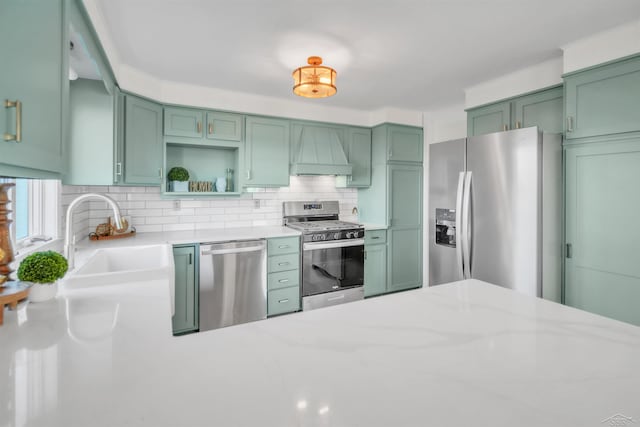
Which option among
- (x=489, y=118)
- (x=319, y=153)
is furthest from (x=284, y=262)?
(x=489, y=118)

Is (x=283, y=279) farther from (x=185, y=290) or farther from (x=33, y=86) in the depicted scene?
(x=33, y=86)

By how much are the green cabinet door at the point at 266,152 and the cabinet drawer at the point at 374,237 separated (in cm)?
117

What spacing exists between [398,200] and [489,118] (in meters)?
1.41

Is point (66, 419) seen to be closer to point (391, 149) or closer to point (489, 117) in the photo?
point (489, 117)

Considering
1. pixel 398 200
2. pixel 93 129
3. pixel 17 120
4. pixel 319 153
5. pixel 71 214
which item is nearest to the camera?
pixel 17 120

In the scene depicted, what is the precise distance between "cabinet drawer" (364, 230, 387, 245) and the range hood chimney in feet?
2.64

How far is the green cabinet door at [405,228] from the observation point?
13.4 ft

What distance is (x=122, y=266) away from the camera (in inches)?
94.3

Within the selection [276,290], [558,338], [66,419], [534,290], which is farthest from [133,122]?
[534,290]

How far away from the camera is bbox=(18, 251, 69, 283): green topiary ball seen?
108cm

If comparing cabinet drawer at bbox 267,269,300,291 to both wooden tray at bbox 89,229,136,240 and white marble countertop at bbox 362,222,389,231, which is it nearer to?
white marble countertop at bbox 362,222,389,231

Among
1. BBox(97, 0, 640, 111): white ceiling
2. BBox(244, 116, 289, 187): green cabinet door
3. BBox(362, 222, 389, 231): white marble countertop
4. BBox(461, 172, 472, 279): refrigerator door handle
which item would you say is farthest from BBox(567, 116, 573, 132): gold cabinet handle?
BBox(244, 116, 289, 187): green cabinet door

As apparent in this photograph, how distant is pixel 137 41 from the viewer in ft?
7.72

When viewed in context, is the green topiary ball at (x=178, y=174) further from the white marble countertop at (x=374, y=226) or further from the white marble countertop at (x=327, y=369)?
the white marble countertop at (x=327, y=369)
